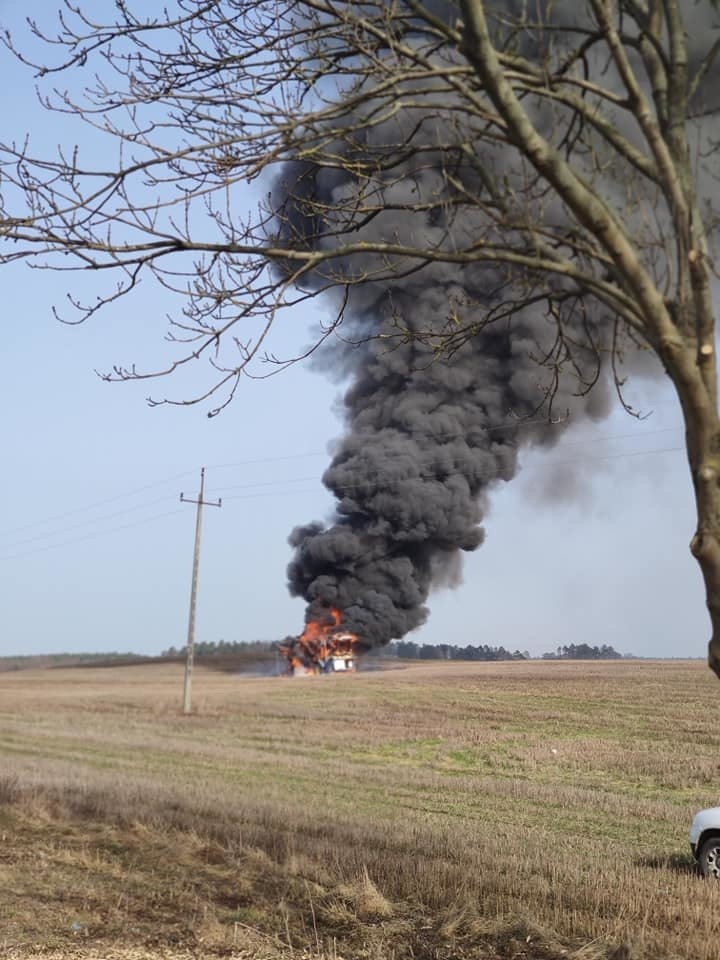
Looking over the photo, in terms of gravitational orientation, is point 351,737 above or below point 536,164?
below

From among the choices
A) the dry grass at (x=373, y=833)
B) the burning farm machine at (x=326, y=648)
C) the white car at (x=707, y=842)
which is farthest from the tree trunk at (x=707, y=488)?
the burning farm machine at (x=326, y=648)

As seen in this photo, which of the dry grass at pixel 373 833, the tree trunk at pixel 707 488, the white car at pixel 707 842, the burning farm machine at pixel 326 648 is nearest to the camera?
the tree trunk at pixel 707 488

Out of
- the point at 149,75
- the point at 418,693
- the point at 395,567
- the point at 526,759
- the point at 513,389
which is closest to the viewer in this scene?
the point at 149,75

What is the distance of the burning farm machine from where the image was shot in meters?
50.5

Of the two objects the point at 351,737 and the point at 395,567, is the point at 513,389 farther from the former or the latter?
the point at 351,737

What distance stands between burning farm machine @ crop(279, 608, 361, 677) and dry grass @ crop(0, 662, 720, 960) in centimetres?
2403

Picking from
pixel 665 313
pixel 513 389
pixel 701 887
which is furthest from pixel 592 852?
pixel 513 389

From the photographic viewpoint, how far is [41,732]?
24812 millimetres

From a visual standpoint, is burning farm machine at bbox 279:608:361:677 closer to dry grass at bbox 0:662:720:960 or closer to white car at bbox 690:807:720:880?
dry grass at bbox 0:662:720:960

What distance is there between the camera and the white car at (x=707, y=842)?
833cm

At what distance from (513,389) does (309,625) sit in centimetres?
1562

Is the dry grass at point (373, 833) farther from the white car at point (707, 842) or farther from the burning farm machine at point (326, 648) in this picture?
the burning farm machine at point (326, 648)

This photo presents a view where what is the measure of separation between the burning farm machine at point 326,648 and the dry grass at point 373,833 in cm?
2403

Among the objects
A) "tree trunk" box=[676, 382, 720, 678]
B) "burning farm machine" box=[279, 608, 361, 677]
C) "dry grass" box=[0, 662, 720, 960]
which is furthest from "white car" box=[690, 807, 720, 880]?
"burning farm machine" box=[279, 608, 361, 677]
